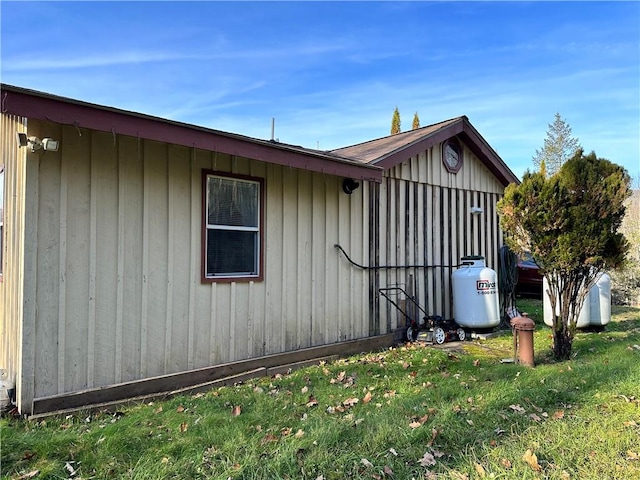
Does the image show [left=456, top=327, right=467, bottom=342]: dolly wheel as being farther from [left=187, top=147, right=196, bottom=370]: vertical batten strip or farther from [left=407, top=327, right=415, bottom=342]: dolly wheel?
[left=187, top=147, right=196, bottom=370]: vertical batten strip

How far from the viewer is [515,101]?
→ 13.1m

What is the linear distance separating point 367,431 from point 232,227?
2939mm

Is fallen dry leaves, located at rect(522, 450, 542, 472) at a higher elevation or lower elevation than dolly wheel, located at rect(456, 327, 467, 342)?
higher

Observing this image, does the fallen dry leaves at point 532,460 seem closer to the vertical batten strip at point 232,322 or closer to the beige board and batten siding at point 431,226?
the vertical batten strip at point 232,322

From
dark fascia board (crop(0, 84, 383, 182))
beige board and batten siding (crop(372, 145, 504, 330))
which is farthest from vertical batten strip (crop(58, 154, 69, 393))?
beige board and batten siding (crop(372, 145, 504, 330))

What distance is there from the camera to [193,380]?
4688mm

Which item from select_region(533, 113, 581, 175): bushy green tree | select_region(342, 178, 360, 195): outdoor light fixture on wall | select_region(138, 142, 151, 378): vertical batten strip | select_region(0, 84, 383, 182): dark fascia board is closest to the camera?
select_region(0, 84, 383, 182): dark fascia board

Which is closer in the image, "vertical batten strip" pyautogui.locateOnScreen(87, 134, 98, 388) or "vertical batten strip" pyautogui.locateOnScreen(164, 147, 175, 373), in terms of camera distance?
"vertical batten strip" pyautogui.locateOnScreen(87, 134, 98, 388)

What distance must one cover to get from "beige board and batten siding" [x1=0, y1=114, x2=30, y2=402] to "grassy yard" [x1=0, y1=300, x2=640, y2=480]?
0.78 m

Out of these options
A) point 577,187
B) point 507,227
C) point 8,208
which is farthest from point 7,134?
point 577,187

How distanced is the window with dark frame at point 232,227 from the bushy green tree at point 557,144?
101 ft

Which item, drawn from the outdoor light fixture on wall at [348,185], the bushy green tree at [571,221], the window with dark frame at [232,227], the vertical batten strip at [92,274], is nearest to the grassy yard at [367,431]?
the vertical batten strip at [92,274]

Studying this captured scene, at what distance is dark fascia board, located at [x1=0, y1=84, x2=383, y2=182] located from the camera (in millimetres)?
3277

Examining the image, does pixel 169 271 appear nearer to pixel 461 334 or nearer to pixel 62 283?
pixel 62 283
